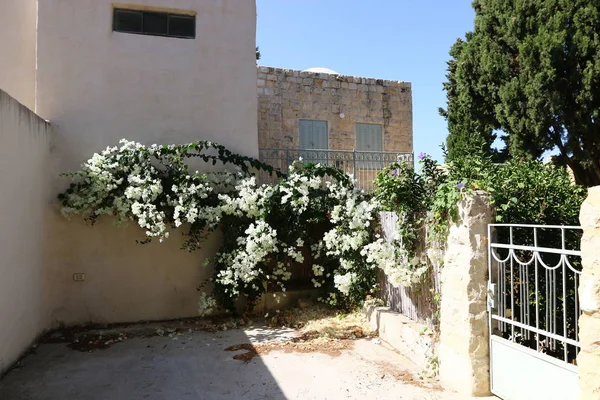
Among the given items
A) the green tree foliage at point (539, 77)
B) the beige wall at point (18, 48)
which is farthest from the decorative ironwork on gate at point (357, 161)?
the beige wall at point (18, 48)

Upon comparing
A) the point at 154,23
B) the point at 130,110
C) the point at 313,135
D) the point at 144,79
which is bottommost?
the point at 130,110

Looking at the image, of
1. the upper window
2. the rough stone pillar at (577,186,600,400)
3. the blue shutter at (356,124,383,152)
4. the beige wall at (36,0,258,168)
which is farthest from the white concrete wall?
the blue shutter at (356,124,383,152)

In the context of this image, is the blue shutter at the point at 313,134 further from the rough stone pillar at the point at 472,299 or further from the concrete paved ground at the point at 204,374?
the rough stone pillar at the point at 472,299

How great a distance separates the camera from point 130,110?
6699mm

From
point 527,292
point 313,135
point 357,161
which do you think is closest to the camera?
point 527,292

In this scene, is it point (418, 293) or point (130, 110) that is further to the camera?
point (130, 110)

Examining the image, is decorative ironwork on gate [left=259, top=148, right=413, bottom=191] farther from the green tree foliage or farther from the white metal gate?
the white metal gate

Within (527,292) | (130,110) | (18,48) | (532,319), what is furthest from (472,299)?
(18,48)

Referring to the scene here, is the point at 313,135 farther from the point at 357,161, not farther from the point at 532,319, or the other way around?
the point at 532,319

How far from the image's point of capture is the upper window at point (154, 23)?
6.80 m

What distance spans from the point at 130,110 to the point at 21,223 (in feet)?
8.33

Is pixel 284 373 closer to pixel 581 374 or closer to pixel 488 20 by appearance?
pixel 581 374

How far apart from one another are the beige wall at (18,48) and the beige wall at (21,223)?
1.28 meters

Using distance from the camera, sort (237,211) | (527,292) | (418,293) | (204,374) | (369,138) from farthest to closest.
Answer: (369,138), (237,211), (418,293), (204,374), (527,292)
